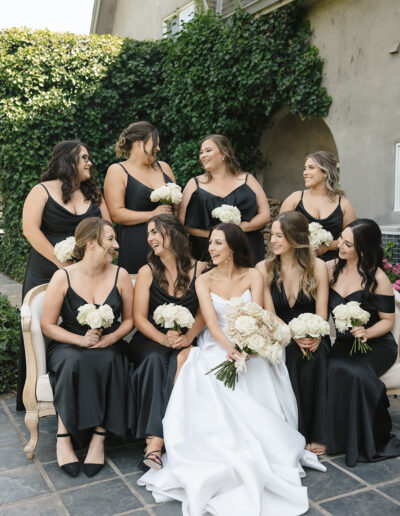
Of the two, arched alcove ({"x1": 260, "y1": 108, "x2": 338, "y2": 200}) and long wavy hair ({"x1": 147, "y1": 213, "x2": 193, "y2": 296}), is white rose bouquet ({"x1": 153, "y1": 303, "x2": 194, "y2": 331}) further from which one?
arched alcove ({"x1": 260, "y1": 108, "x2": 338, "y2": 200})

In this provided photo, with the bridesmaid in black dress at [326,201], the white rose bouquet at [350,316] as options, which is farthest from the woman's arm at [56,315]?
the bridesmaid in black dress at [326,201]

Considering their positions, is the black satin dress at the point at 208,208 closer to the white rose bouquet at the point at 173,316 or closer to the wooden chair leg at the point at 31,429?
the white rose bouquet at the point at 173,316

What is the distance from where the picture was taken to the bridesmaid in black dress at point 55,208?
4.33 metres

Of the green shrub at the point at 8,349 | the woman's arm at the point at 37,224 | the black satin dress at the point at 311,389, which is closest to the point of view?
the black satin dress at the point at 311,389

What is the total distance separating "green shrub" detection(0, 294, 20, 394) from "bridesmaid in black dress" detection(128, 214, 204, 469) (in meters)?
1.67

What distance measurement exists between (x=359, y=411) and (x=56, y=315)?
2228mm

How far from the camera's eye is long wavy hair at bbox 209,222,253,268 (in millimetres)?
3971

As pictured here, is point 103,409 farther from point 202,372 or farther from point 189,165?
point 189,165

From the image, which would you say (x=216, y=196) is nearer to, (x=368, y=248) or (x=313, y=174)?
(x=313, y=174)

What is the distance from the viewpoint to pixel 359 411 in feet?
12.2

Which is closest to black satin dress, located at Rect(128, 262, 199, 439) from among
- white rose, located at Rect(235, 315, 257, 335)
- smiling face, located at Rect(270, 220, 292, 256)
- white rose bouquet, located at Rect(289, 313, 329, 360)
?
white rose, located at Rect(235, 315, 257, 335)

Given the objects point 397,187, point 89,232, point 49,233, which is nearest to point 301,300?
point 89,232

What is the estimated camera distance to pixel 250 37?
891 centimetres

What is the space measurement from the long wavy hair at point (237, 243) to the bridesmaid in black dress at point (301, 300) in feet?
0.71
